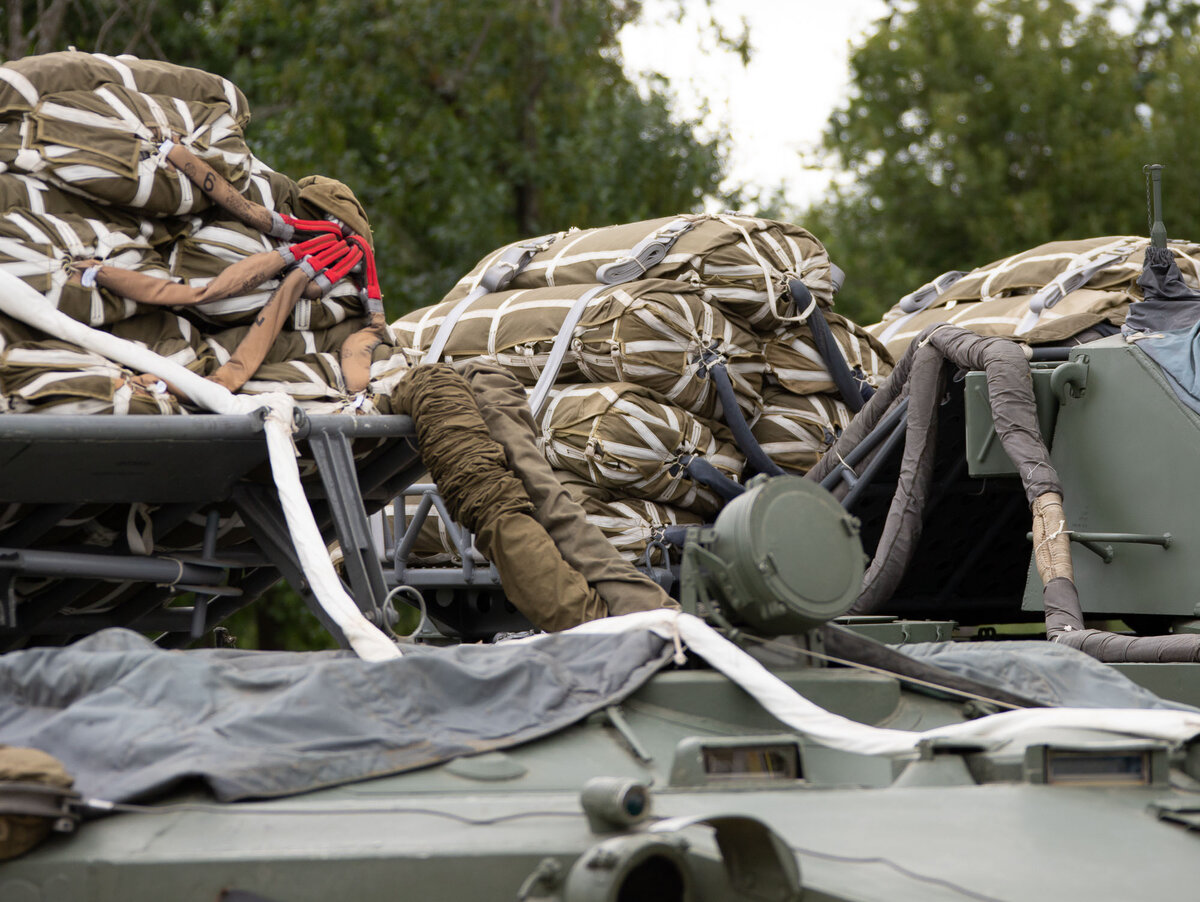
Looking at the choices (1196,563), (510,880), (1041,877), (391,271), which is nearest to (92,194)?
(510,880)

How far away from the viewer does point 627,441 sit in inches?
236

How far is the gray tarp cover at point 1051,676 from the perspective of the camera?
3.76m

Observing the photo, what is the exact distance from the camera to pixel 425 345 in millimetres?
6820

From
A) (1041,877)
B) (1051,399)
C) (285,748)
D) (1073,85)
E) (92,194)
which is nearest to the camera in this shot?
(1041,877)

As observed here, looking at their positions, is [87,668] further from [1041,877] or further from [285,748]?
[1041,877]

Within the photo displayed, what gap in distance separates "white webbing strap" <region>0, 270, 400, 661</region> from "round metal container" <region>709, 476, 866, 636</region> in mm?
965

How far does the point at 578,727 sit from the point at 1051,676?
1270 mm

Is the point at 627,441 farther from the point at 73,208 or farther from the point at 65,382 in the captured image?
the point at 65,382

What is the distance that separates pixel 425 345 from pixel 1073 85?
13.8 m

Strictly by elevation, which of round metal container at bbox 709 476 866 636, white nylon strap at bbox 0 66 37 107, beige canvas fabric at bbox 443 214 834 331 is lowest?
round metal container at bbox 709 476 866 636

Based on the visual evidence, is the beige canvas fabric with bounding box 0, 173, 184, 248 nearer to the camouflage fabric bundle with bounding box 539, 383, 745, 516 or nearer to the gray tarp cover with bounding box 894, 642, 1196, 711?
the camouflage fabric bundle with bounding box 539, 383, 745, 516

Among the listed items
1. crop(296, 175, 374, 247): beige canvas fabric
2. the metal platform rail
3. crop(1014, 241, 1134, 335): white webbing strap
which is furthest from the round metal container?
crop(1014, 241, 1134, 335): white webbing strap

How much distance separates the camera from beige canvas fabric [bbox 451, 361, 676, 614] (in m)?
4.20

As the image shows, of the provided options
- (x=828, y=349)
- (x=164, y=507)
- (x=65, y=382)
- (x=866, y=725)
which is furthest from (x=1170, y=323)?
(x=65, y=382)
